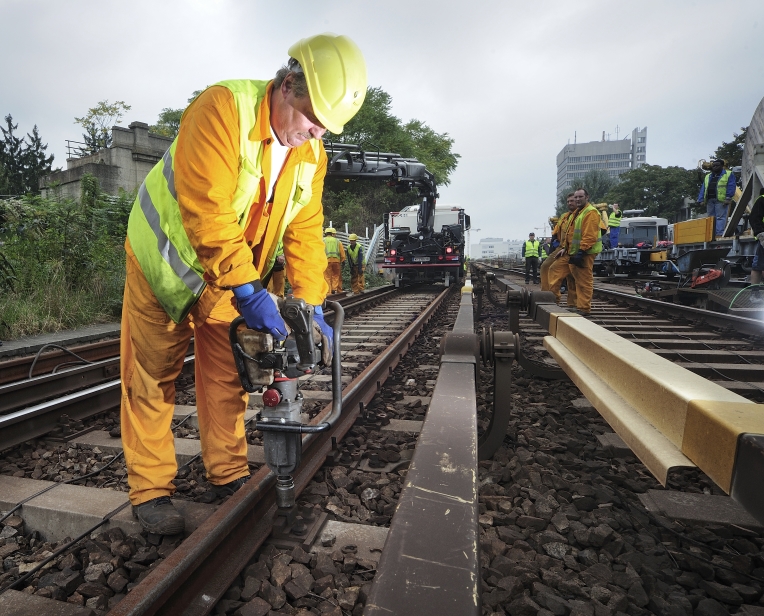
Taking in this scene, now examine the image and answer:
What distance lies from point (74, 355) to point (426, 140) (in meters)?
43.1

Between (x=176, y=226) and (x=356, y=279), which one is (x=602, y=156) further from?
(x=176, y=226)

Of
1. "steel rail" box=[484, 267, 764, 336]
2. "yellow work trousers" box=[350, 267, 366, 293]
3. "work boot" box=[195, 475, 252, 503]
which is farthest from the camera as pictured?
"yellow work trousers" box=[350, 267, 366, 293]

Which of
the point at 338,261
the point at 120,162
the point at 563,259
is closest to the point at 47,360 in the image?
the point at 563,259

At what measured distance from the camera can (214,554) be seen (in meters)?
1.65

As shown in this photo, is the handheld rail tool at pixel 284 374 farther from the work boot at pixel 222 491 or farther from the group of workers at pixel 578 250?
the group of workers at pixel 578 250

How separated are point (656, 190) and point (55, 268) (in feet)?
220

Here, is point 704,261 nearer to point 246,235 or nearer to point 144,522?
point 246,235

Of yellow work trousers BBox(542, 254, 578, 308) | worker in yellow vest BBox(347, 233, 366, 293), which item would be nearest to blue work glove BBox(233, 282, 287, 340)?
yellow work trousers BBox(542, 254, 578, 308)

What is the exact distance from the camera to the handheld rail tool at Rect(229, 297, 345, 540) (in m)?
1.75

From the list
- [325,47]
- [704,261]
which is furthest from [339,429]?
[704,261]

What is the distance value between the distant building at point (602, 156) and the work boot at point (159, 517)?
144695 millimetres

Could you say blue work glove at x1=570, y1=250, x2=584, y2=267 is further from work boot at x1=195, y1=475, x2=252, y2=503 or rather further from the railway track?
work boot at x1=195, y1=475, x2=252, y2=503

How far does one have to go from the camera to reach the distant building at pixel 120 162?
24.6 metres

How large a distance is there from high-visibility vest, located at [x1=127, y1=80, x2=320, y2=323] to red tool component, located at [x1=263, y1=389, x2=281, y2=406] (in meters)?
0.48
